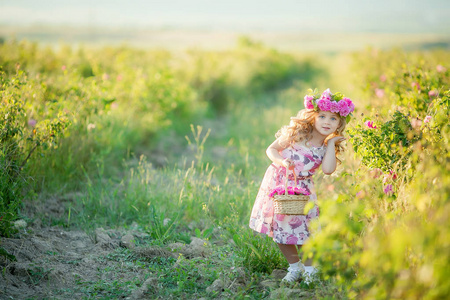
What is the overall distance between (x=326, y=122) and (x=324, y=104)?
0.46ft

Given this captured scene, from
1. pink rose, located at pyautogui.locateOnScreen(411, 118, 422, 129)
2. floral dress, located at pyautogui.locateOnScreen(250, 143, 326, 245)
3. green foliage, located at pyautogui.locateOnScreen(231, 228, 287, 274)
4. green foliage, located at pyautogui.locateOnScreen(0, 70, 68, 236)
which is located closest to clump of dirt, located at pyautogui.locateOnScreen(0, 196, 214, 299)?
green foliage, located at pyautogui.locateOnScreen(0, 70, 68, 236)

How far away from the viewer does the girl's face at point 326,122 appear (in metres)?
3.11

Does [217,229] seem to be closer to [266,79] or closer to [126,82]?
[126,82]

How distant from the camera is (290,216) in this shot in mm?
3037

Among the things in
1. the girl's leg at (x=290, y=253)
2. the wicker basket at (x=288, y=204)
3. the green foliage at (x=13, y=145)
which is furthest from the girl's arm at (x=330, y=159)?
the green foliage at (x=13, y=145)

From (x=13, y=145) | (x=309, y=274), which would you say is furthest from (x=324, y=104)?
(x=13, y=145)

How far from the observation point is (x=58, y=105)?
491 cm

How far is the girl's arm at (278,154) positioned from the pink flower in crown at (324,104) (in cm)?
38

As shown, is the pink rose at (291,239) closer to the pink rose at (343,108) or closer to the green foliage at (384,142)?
the green foliage at (384,142)

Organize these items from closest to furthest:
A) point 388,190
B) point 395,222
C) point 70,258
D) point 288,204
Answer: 1. point 395,222
2. point 288,204
3. point 388,190
4. point 70,258

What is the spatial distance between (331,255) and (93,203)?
114 inches

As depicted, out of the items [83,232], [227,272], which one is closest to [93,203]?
[83,232]

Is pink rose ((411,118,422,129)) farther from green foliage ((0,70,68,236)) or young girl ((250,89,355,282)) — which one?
green foliage ((0,70,68,236))

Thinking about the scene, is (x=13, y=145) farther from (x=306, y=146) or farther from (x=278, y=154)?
(x=306, y=146)
